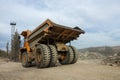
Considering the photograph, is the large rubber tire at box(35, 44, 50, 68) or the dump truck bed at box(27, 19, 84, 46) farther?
the dump truck bed at box(27, 19, 84, 46)

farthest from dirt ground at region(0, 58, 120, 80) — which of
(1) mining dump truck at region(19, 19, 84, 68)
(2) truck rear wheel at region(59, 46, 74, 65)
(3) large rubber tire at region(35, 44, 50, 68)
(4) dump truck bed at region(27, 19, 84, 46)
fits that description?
(2) truck rear wheel at region(59, 46, 74, 65)

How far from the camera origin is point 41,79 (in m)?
7.88

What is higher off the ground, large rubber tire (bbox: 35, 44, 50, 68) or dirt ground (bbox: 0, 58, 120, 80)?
large rubber tire (bbox: 35, 44, 50, 68)

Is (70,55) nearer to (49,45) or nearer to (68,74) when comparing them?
(49,45)

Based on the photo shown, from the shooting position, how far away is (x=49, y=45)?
12195 mm

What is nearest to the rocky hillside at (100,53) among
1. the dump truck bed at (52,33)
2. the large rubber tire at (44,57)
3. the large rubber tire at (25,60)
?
the large rubber tire at (25,60)

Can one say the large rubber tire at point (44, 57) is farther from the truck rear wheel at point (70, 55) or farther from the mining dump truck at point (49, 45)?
the truck rear wheel at point (70, 55)

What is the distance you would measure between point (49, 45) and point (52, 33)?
0.77 m

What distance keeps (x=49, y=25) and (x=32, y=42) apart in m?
3.00

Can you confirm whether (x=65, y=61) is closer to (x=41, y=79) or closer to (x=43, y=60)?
(x=43, y=60)

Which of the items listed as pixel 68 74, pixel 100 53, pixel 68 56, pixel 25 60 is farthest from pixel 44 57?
pixel 100 53

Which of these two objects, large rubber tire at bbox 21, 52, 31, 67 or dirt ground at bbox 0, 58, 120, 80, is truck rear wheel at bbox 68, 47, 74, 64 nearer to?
dirt ground at bbox 0, 58, 120, 80

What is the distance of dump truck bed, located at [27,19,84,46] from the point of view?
1166 centimetres

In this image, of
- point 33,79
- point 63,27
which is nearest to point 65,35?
point 63,27
